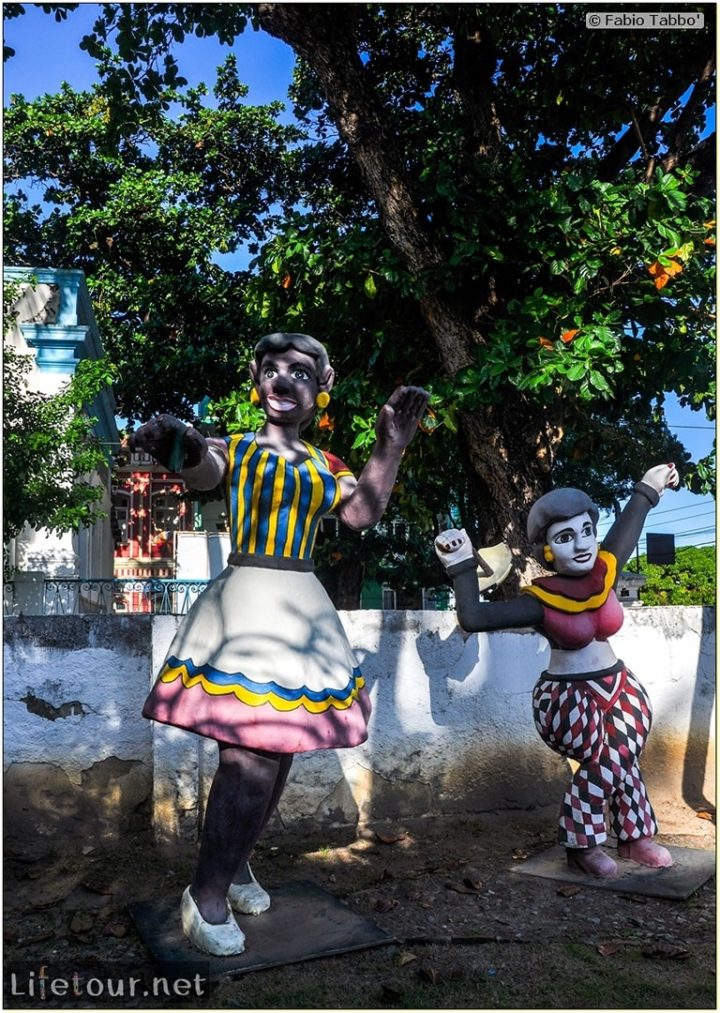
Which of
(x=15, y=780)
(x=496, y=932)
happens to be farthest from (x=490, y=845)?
(x=15, y=780)

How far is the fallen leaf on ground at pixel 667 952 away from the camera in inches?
113

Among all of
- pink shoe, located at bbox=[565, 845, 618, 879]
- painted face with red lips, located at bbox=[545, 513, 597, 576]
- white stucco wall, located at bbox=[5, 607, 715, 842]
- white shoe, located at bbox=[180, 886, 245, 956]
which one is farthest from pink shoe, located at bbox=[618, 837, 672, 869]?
white shoe, located at bbox=[180, 886, 245, 956]

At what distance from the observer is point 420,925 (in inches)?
123

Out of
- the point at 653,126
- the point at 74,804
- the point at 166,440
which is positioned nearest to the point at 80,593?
the point at 74,804

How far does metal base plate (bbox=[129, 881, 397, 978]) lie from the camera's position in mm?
2730

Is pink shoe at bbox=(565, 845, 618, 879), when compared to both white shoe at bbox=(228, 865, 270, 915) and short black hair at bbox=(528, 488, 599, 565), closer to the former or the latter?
short black hair at bbox=(528, 488, 599, 565)

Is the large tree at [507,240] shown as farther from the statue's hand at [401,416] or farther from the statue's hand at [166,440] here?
the statue's hand at [166,440]

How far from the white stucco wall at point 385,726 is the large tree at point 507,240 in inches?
58.4

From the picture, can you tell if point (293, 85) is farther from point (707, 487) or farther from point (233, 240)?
point (707, 487)

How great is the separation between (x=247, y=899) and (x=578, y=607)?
167 centimetres

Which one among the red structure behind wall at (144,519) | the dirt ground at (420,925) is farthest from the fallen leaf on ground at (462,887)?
the red structure behind wall at (144,519)

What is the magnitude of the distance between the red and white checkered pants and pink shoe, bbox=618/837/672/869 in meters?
0.04

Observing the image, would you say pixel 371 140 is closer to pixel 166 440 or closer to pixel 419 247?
pixel 419 247

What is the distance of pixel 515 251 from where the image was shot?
576cm
